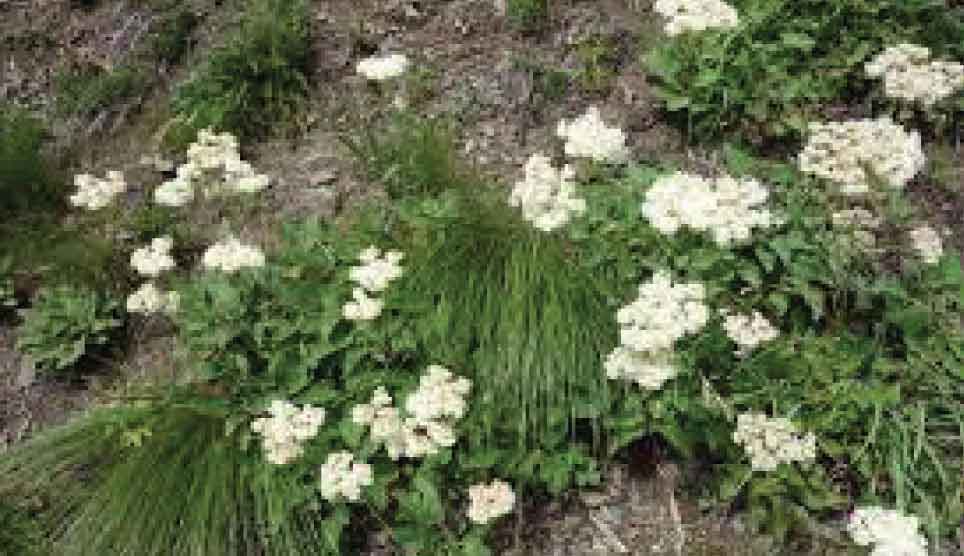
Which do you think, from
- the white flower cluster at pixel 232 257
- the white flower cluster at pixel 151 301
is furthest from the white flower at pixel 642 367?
the white flower cluster at pixel 151 301

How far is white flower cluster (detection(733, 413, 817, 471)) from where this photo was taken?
12.1ft

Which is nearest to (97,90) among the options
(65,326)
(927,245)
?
(65,326)

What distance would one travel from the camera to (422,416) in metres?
3.78

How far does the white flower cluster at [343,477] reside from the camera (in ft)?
12.1

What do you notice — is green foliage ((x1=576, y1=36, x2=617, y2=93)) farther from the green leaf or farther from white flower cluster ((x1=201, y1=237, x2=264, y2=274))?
white flower cluster ((x1=201, y1=237, x2=264, y2=274))

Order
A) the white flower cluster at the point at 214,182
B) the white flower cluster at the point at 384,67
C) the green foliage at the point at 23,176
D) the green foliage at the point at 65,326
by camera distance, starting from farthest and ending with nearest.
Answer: the green foliage at the point at 23,176
the green foliage at the point at 65,326
the white flower cluster at the point at 384,67
the white flower cluster at the point at 214,182

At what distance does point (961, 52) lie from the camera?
5125mm

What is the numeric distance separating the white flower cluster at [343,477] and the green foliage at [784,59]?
2.24 metres

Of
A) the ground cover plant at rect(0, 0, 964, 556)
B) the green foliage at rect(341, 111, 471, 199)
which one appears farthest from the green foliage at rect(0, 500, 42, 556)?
the green foliage at rect(341, 111, 471, 199)

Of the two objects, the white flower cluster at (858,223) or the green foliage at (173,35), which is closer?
the white flower cluster at (858,223)

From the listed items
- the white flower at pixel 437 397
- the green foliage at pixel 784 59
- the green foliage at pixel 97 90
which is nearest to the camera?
the white flower at pixel 437 397

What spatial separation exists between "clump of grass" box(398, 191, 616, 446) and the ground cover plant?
0.01 meters

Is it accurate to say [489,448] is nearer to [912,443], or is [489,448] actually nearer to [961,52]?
[912,443]

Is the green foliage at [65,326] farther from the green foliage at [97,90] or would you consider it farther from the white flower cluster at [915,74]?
the white flower cluster at [915,74]
